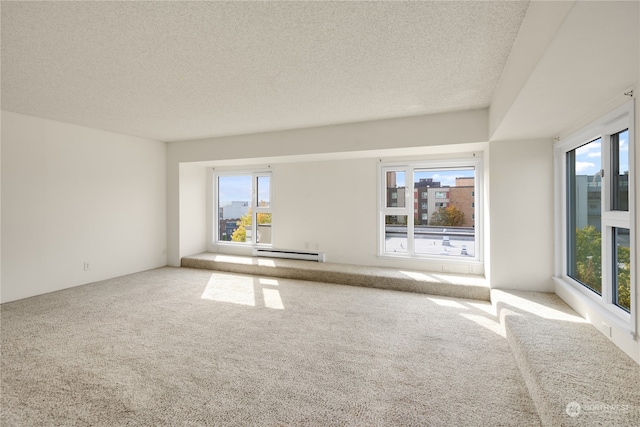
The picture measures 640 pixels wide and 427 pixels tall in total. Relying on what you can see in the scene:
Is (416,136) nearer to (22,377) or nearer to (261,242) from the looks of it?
(261,242)

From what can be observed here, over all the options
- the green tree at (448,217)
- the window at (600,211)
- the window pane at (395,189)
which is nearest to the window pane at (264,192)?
the window pane at (395,189)

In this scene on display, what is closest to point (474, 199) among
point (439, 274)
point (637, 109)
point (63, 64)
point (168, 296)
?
point (439, 274)

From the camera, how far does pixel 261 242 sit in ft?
20.4

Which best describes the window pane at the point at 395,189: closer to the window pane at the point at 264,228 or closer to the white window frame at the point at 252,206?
the white window frame at the point at 252,206

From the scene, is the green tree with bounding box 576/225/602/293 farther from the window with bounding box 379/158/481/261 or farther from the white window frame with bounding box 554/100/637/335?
the window with bounding box 379/158/481/261

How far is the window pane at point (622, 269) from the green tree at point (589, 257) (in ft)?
0.77

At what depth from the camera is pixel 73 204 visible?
451cm

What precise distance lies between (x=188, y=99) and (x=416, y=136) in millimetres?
2865

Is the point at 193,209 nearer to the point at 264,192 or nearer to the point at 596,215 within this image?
the point at 264,192

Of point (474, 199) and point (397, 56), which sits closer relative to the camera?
point (397, 56)

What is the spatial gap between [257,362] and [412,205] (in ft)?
11.6

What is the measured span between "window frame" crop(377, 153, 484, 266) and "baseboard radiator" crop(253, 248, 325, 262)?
1087mm

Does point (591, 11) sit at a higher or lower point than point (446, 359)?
higher

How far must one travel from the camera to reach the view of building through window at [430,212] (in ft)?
15.7
